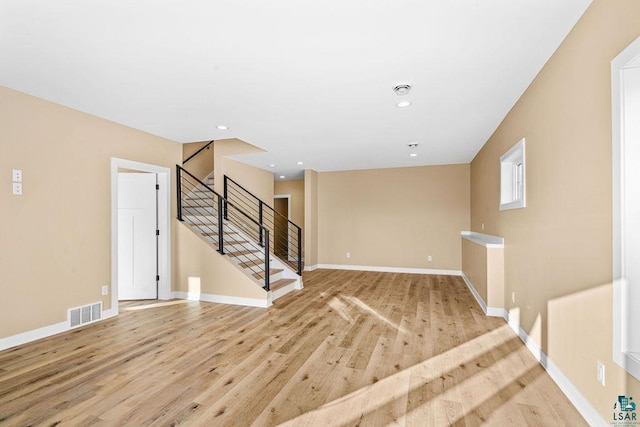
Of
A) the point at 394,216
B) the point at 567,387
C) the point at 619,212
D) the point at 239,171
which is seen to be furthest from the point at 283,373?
the point at 394,216

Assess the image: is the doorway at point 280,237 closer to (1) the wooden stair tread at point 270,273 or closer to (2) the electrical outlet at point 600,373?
(1) the wooden stair tread at point 270,273

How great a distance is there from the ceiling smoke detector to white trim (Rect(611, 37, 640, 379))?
1495 mm

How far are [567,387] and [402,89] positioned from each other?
275cm

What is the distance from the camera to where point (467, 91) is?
9.48 feet

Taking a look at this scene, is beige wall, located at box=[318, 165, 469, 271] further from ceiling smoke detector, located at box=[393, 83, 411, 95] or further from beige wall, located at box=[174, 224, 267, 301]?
ceiling smoke detector, located at box=[393, 83, 411, 95]

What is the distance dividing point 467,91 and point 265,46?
203 cm

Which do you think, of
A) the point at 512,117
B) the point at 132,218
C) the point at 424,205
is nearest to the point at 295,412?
the point at 512,117

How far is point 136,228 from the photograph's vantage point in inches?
181

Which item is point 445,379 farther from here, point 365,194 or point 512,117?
point 365,194

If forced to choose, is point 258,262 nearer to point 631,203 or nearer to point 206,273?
point 206,273

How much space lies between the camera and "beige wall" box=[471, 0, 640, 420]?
5.24ft

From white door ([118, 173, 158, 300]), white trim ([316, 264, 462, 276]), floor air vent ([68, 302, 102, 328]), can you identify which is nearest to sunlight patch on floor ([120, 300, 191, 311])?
white door ([118, 173, 158, 300])

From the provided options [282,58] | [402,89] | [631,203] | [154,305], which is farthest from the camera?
[154,305]

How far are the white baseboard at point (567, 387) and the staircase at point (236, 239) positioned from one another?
3.20m
